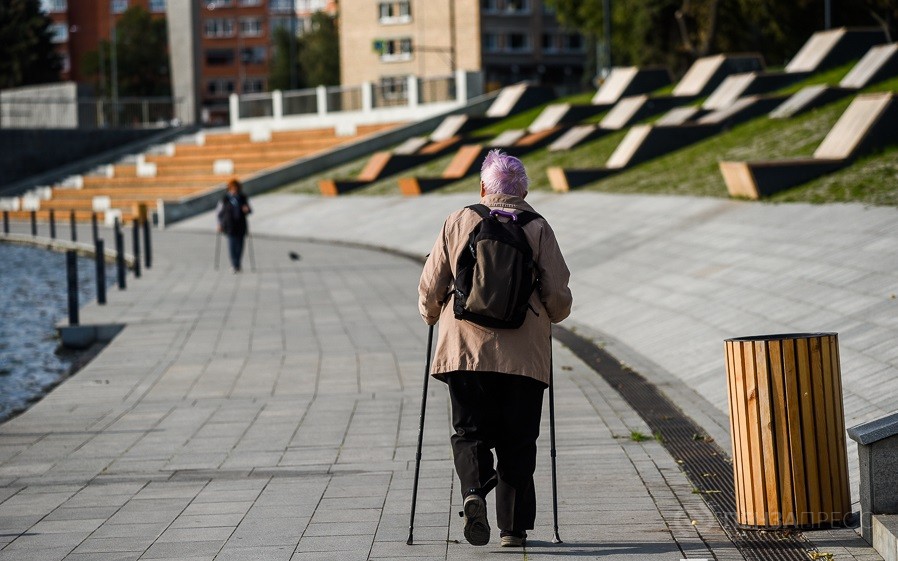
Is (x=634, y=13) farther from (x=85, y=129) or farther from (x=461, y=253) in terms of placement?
(x=461, y=253)

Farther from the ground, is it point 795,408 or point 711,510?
point 795,408

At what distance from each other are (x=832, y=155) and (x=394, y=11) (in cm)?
8902

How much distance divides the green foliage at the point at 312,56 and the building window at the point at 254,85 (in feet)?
28.0

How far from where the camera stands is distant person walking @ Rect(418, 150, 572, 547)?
245 inches

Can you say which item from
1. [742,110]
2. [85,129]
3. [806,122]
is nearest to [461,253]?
[806,122]

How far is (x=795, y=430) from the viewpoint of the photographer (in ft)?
20.8

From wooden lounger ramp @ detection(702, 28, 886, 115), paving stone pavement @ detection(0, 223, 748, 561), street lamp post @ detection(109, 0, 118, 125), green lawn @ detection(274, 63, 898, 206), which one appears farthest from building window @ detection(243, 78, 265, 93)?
paving stone pavement @ detection(0, 223, 748, 561)

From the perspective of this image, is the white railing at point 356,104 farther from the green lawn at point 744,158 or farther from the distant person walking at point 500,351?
the distant person walking at point 500,351

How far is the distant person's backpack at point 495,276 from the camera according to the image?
6.15 m

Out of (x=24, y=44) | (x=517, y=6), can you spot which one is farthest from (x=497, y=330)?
(x=517, y=6)

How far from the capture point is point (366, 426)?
32.5ft

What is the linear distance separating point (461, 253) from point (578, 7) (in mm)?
60151

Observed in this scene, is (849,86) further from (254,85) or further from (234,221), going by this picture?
(254,85)

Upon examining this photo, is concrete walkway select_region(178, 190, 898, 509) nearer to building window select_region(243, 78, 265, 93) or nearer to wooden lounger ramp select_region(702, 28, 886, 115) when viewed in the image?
wooden lounger ramp select_region(702, 28, 886, 115)
